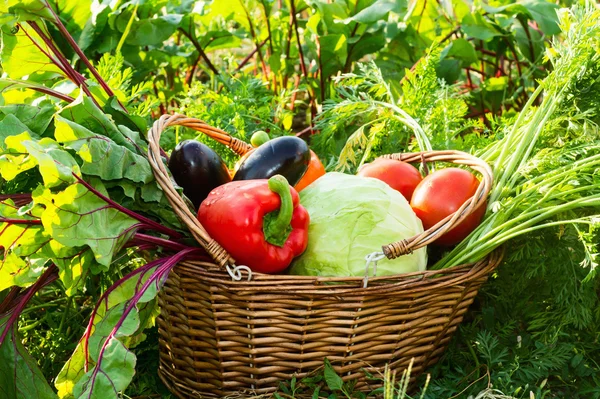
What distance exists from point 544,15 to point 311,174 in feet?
5.49

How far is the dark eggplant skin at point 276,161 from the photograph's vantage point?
204cm

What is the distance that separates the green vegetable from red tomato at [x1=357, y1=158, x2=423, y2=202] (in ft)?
0.62

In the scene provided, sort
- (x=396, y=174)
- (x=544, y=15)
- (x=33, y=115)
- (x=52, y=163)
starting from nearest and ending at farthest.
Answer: (x=52, y=163) → (x=33, y=115) → (x=396, y=174) → (x=544, y=15)

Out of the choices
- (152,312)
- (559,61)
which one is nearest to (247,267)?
(152,312)

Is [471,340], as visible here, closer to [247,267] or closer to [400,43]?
[247,267]

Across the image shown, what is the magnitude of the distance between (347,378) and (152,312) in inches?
19.7

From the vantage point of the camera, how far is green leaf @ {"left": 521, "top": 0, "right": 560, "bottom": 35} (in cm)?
337

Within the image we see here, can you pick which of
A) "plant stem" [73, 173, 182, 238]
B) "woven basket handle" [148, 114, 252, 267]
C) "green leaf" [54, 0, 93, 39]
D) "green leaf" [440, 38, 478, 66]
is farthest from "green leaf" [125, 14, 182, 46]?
"plant stem" [73, 173, 182, 238]

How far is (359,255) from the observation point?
1905mm

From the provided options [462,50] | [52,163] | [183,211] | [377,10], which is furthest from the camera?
[462,50]

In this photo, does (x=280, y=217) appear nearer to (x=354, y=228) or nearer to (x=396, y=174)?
(x=354, y=228)

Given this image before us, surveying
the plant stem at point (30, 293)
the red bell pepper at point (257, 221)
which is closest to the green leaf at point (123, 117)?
the red bell pepper at point (257, 221)

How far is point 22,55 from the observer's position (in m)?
2.02

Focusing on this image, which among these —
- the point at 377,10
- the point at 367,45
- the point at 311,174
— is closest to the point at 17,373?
the point at 311,174
